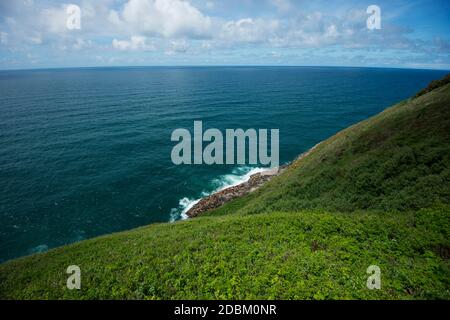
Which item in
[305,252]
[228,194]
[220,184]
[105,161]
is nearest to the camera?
[305,252]

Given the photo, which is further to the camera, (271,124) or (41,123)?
(271,124)

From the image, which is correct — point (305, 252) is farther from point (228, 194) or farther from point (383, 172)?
point (228, 194)

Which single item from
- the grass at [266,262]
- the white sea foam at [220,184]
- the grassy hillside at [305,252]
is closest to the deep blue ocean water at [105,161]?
the white sea foam at [220,184]

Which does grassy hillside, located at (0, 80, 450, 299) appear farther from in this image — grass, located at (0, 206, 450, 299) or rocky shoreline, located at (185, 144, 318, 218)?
rocky shoreline, located at (185, 144, 318, 218)

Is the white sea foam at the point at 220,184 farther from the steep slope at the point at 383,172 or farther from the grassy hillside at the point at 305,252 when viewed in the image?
Result: the grassy hillside at the point at 305,252

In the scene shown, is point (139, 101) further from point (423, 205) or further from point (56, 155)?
point (423, 205)

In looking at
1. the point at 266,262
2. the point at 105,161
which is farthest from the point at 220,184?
the point at 266,262
